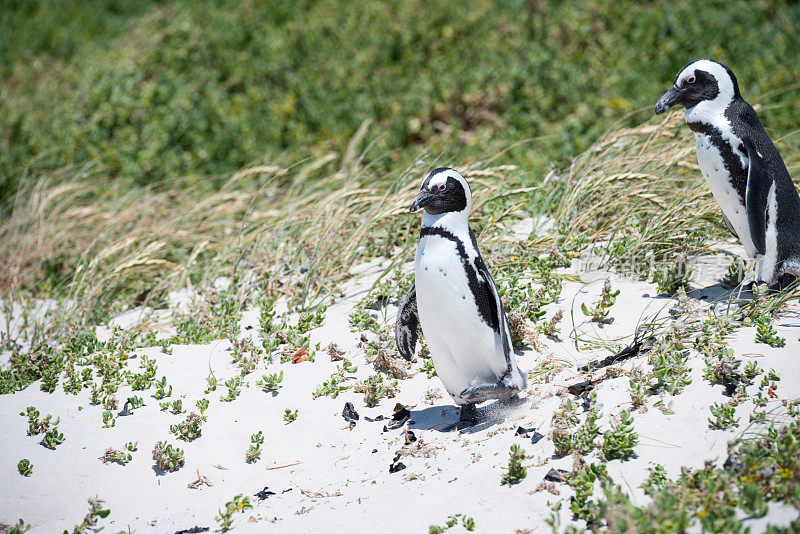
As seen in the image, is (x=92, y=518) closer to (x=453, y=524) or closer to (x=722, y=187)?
(x=453, y=524)

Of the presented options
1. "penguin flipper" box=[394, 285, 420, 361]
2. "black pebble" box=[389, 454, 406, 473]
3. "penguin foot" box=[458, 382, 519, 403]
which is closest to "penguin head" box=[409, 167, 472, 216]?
"penguin flipper" box=[394, 285, 420, 361]

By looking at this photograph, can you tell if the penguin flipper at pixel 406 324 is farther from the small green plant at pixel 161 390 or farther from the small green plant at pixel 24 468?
the small green plant at pixel 24 468

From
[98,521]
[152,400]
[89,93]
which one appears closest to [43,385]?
[152,400]

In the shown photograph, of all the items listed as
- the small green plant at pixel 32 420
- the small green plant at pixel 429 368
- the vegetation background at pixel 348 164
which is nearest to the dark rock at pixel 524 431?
the vegetation background at pixel 348 164

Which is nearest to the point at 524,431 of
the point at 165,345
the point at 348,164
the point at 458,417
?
the point at 458,417

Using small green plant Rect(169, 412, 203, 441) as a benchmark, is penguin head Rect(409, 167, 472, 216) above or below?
above

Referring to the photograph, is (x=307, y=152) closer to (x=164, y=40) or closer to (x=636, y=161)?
(x=164, y=40)

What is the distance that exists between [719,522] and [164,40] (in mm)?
9277

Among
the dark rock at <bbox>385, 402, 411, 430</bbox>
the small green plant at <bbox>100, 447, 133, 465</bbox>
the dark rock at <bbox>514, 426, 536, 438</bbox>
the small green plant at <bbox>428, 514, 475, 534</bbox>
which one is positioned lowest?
the dark rock at <bbox>514, 426, 536, 438</bbox>

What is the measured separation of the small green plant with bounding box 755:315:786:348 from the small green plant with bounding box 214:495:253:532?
2.52 meters

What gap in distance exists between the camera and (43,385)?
4.38m

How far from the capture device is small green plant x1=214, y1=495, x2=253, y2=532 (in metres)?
3.21

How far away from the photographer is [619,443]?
3.13 m

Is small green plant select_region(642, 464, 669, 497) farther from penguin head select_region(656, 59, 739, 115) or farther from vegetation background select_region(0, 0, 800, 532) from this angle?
penguin head select_region(656, 59, 739, 115)
